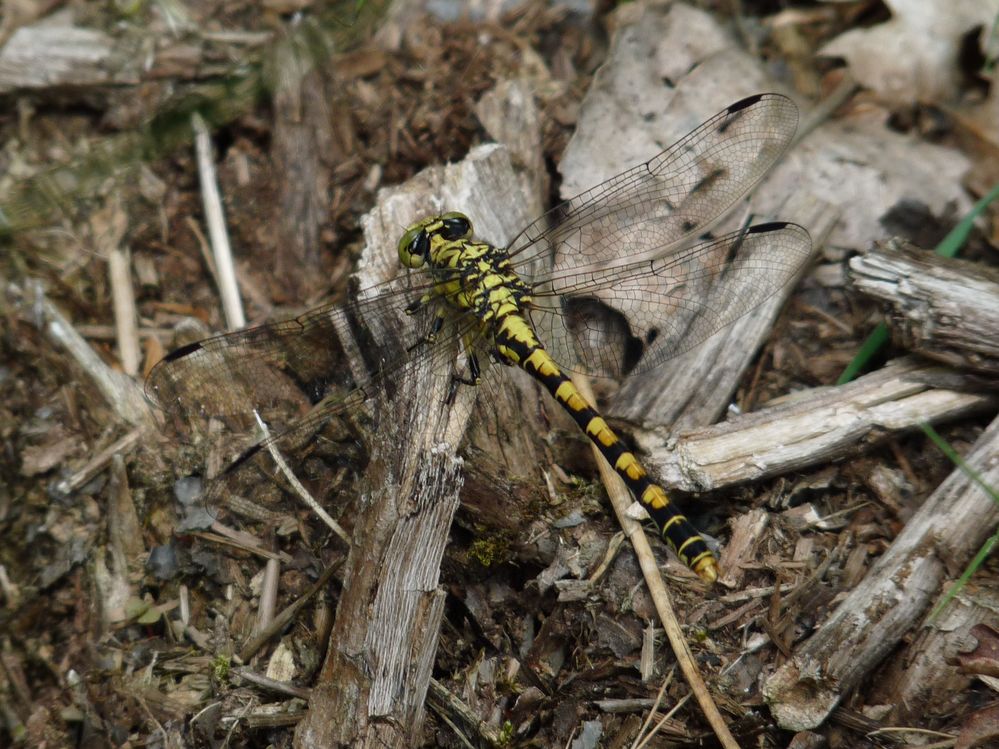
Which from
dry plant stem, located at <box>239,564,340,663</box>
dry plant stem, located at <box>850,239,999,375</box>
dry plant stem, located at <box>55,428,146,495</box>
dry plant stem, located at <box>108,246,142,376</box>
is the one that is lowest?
dry plant stem, located at <box>239,564,340,663</box>

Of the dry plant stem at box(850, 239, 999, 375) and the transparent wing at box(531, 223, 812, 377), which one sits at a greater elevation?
the transparent wing at box(531, 223, 812, 377)

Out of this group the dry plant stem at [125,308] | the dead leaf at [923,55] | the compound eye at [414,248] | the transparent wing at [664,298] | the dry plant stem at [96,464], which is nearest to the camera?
the transparent wing at [664,298]

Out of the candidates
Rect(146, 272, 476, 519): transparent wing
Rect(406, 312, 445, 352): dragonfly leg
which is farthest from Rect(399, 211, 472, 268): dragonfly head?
Rect(406, 312, 445, 352): dragonfly leg

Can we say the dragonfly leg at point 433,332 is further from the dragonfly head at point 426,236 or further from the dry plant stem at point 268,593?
the dry plant stem at point 268,593

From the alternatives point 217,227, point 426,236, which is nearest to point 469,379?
point 426,236

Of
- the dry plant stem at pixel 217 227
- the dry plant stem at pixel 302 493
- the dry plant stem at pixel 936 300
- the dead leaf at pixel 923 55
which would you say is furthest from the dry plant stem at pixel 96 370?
the dead leaf at pixel 923 55

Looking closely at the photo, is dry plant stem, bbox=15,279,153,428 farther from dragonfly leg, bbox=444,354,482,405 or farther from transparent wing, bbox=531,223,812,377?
transparent wing, bbox=531,223,812,377

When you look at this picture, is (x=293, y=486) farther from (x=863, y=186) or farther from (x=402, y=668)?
(x=863, y=186)

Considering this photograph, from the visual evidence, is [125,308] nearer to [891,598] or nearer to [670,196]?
[670,196]
